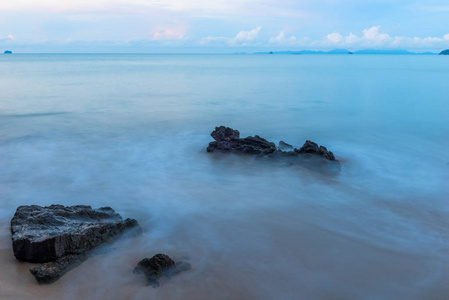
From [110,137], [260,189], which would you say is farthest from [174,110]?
[260,189]

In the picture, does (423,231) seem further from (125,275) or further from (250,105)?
(250,105)

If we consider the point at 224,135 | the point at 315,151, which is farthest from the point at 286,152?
the point at 224,135

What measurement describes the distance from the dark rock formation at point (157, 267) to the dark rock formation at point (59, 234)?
716mm

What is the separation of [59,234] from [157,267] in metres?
1.19

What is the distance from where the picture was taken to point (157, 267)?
4375 mm

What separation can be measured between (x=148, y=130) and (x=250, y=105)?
7.80 meters

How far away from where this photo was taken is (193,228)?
5727 millimetres

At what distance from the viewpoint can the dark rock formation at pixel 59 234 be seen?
14.3 feet

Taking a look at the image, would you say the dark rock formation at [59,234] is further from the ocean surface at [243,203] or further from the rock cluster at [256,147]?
the rock cluster at [256,147]

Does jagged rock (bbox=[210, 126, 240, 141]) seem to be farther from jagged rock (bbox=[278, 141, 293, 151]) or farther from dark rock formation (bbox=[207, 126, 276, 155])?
jagged rock (bbox=[278, 141, 293, 151])

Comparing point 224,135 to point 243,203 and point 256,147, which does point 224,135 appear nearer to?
point 256,147

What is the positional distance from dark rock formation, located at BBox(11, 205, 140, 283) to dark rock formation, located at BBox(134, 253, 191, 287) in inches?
28.2

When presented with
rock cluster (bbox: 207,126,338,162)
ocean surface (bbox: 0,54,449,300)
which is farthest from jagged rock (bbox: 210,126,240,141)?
ocean surface (bbox: 0,54,449,300)

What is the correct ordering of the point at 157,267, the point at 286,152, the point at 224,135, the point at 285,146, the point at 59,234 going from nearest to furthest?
the point at 157,267, the point at 59,234, the point at 286,152, the point at 224,135, the point at 285,146
